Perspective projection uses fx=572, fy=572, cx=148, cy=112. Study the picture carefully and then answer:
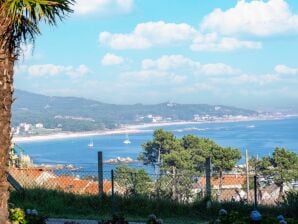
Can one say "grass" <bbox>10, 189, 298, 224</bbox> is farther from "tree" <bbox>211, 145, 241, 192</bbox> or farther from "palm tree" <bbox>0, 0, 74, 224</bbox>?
"tree" <bbox>211, 145, 241, 192</bbox>

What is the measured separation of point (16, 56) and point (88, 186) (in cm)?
737

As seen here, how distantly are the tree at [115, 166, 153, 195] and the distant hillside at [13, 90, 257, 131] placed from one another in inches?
4776

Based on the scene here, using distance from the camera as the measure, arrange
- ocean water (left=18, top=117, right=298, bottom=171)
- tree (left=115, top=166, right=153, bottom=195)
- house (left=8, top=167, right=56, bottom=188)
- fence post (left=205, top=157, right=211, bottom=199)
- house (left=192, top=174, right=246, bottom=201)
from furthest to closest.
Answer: ocean water (left=18, top=117, right=298, bottom=171) → house (left=8, top=167, right=56, bottom=188) → tree (left=115, top=166, right=153, bottom=195) → house (left=192, top=174, right=246, bottom=201) → fence post (left=205, top=157, right=211, bottom=199)

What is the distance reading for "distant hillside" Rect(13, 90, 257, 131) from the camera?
14300cm

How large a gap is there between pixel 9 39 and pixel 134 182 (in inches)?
283

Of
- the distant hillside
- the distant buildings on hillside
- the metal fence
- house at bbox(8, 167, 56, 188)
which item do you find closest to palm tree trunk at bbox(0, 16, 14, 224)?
the metal fence

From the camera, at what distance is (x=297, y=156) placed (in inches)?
1063

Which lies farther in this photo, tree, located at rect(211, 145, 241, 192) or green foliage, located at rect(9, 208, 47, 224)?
tree, located at rect(211, 145, 241, 192)

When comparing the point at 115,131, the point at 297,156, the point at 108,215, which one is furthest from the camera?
the point at 115,131

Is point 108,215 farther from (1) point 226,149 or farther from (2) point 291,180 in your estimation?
(1) point 226,149

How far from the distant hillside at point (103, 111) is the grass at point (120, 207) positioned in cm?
12154

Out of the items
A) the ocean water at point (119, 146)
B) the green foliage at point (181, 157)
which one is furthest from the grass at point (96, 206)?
the ocean water at point (119, 146)

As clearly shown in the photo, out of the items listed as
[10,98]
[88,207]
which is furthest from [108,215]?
[10,98]

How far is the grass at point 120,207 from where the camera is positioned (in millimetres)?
11031
